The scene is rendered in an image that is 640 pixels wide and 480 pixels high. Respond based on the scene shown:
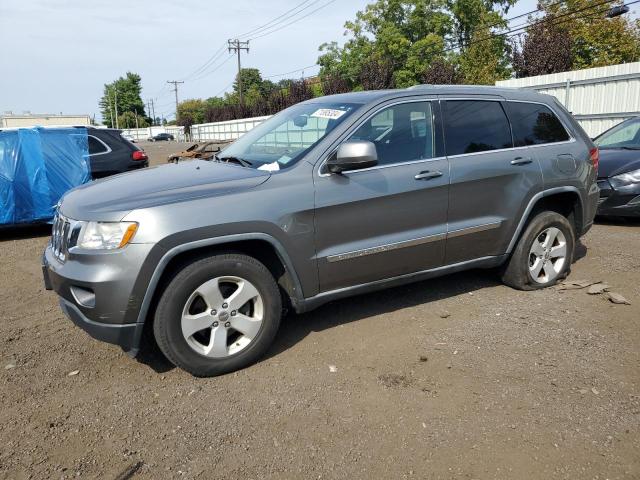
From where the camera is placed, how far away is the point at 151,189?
3445mm

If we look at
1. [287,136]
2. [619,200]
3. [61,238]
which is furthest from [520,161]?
[619,200]

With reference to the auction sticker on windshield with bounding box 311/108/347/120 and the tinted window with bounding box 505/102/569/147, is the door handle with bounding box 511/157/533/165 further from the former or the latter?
the auction sticker on windshield with bounding box 311/108/347/120

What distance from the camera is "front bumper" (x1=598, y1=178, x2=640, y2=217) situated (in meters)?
7.31

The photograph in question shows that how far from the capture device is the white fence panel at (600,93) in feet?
41.5

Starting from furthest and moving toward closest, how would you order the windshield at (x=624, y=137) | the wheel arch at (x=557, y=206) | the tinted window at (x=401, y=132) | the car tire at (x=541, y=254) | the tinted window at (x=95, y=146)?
the tinted window at (x=95, y=146)
the windshield at (x=624, y=137)
the car tire at (x=541, y=254)
the wheel arch at (x=557, y=206)
the tinted window at (x=401, y=132)

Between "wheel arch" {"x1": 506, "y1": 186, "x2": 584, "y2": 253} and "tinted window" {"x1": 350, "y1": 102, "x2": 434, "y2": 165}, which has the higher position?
"tinted window" {"x1": 350, "y1": 102, "x2": 434, "y2": 165}

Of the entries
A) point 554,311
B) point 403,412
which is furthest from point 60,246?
point 554,311

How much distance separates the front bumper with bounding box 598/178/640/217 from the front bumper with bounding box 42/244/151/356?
6428 mm

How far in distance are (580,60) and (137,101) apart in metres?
106

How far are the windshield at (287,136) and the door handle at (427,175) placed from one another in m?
0.70

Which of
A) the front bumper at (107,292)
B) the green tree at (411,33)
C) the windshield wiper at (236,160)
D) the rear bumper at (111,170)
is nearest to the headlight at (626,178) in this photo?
the windshield wiper at (236,160)

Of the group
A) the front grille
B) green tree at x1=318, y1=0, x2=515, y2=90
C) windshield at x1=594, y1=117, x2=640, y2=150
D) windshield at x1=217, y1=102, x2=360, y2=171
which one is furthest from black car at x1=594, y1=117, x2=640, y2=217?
green tree at x1=318, y1=0, x2=515, y2=90

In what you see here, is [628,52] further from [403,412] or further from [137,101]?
[137,101]

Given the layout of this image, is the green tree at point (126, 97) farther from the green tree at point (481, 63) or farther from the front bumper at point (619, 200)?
the front bumper at point (619, 200)
